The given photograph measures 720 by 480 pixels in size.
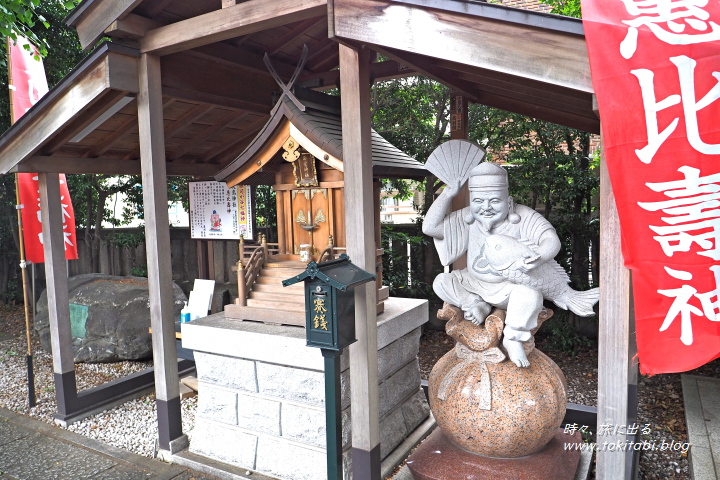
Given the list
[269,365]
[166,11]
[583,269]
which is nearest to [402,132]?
[583,269]

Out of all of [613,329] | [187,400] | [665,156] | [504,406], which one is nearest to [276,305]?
[504,406]

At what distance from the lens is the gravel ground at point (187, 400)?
4.66 meters

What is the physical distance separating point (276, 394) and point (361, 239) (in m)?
1.61

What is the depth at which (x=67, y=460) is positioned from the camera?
175 inches

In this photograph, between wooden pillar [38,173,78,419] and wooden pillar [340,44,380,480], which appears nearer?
wooden pillar [340,44,380,480]

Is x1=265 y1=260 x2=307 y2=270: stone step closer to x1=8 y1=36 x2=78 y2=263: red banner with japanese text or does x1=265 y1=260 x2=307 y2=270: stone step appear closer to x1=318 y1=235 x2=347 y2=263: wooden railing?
x1=318 y1=235 x2=347 y2=263: wooden railing

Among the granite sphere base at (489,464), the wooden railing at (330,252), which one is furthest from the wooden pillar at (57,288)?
the granite sphere base at (489,464)

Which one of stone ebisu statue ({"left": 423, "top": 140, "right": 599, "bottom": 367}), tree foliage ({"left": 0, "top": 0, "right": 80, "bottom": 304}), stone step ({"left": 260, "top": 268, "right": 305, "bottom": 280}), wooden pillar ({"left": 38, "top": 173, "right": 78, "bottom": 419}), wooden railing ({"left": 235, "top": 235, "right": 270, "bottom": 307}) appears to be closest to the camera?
stone ebisu statue ({"left": 423, "top": 140, "right": 599, "bottom": 367})

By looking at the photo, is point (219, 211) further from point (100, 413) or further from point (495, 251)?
point (495, 251)

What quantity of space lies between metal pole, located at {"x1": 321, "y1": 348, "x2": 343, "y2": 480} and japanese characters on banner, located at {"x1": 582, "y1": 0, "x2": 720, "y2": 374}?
1.74m

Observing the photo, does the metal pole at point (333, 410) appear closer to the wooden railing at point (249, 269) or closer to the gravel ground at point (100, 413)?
the wooden railing at point (249, 269)

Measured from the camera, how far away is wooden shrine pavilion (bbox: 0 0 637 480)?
269 cm

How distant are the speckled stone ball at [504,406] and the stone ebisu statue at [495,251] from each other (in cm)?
18

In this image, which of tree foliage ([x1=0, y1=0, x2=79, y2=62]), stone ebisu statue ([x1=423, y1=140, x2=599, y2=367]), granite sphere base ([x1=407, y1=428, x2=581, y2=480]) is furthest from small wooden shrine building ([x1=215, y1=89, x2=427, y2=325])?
tree foliage ([x1=0, y1=0, x2=79, y2=62])
